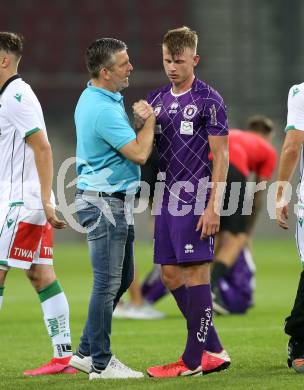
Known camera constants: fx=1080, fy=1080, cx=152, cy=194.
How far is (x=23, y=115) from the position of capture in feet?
19.8

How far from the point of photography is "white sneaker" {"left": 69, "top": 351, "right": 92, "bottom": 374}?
6.15 m

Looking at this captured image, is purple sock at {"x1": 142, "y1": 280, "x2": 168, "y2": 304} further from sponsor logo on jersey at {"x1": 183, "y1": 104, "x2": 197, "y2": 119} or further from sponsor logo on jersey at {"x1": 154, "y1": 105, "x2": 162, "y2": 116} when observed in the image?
sponsor logo on jersey at {"x1": 183, "y1": 104, "x2": 197, "y2": 119}

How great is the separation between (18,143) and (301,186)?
1614mm

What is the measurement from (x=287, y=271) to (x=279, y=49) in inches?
349

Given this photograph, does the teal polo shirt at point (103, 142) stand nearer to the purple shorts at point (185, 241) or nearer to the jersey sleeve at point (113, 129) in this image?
the jersey sleeve at point (113, 129)

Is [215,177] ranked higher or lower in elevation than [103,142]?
lower

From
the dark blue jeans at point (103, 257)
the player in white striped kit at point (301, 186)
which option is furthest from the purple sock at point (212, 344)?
the dark blue jeans at point (103, 257)

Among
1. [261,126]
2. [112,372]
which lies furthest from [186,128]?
[261,126]

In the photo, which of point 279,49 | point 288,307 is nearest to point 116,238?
point 288,307

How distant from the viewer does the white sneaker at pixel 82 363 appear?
6.15 metres

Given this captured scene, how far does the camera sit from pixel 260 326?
8883mm

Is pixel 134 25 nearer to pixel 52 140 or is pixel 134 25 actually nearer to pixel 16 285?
pixel 52 140

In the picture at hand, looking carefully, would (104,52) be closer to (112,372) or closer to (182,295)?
(182,295)

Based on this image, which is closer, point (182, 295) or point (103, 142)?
point (103, 142)
